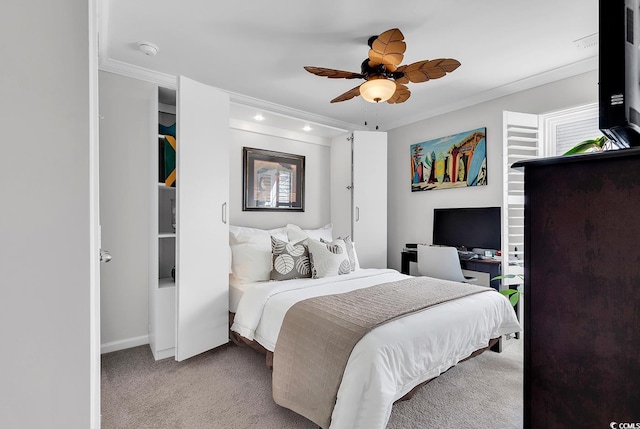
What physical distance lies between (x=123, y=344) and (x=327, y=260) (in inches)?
78.2

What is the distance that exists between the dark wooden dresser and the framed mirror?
323cm

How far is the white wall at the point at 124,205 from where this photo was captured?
8.95ft

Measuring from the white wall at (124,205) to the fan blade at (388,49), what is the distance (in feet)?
6.70

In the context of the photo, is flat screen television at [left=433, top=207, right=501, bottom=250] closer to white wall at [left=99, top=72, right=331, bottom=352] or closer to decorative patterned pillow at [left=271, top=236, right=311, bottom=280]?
decorative patterned pillow at [left=271, top=236, right=311, bottom=280]

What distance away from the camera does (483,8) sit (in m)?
2.10

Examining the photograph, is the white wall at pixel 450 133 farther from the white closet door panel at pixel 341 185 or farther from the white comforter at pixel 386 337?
the white comforter at pixel 386 337

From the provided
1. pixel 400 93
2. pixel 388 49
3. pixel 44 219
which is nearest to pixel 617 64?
pixel 44 219

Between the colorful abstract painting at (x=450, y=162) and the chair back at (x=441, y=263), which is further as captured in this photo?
the colorful abstract painting at (x=450, y=162)

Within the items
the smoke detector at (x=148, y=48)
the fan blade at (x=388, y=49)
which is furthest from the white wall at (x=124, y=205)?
the fan blade at (x=388, y=49)

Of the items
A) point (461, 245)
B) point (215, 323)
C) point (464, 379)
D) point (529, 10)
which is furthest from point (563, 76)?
point (215, 323)

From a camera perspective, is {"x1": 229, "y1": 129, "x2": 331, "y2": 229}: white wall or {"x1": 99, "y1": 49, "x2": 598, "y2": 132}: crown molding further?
{"x1": 229, "y1": 129, "x2": 331, "y2": 229}: white wall

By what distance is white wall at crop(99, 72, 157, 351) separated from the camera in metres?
Result: 2.73

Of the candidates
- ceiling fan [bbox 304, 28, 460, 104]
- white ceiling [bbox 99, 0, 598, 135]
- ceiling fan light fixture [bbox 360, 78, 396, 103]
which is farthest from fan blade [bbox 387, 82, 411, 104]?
white ceiling [bbox 99, 0, 598, 135]

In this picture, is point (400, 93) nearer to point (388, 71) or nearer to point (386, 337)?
point (388, 71)
